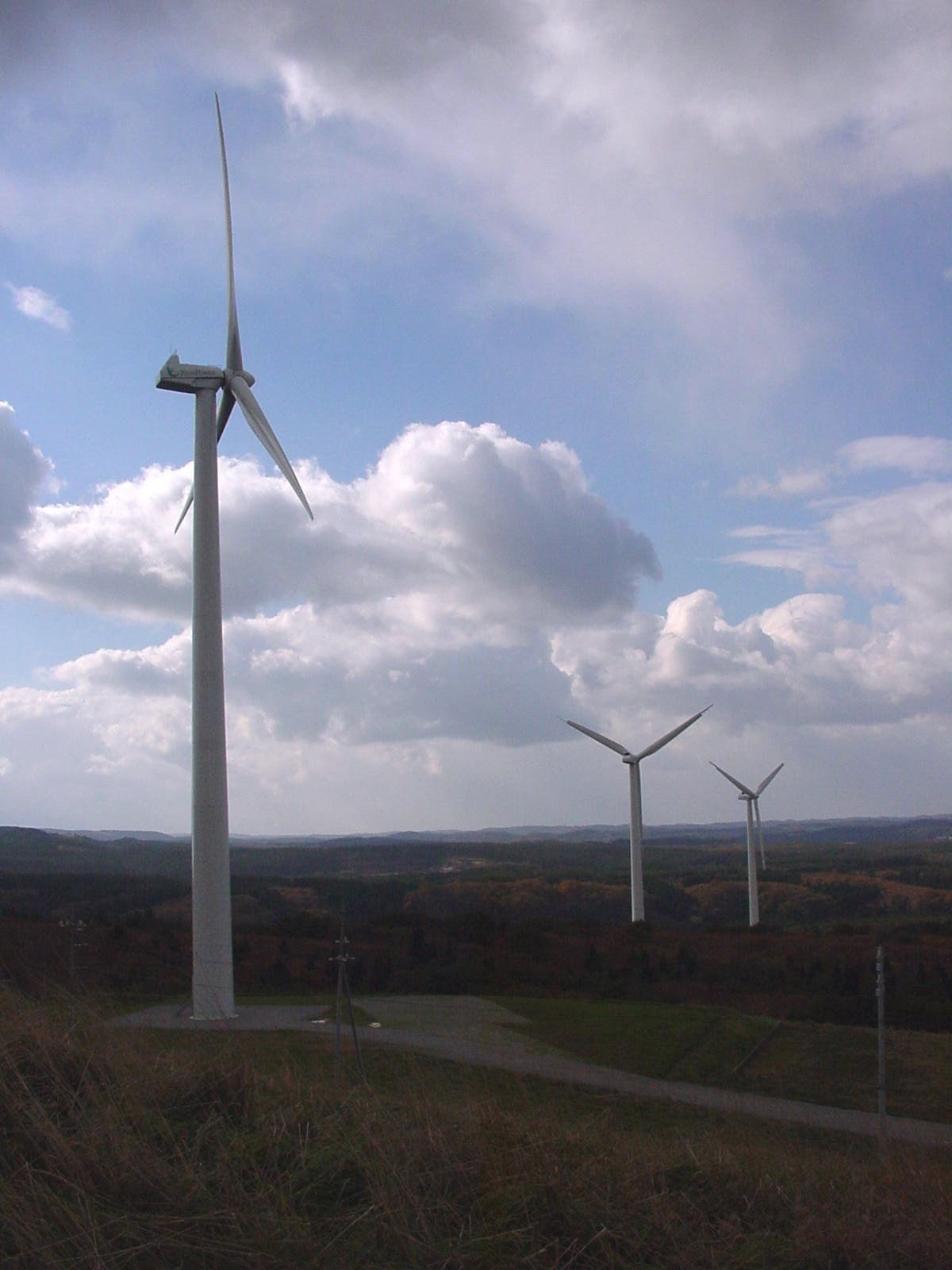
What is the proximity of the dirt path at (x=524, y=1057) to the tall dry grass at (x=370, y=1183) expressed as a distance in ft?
23.1

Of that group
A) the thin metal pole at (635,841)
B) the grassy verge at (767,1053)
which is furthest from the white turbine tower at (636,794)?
the grassy verge at (767,1053)

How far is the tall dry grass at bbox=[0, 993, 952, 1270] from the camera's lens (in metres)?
5.38

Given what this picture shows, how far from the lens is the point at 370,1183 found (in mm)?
5973

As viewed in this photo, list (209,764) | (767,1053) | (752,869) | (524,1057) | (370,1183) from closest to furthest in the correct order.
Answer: (370,1183)
(524,1057)
(209,764)
(767,1053)
(752,869)

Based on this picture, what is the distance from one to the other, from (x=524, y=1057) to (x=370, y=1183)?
14559 mm

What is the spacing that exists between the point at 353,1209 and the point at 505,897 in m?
79.1

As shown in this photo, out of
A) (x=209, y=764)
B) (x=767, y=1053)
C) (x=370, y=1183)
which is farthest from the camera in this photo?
(x=767, y=1053)

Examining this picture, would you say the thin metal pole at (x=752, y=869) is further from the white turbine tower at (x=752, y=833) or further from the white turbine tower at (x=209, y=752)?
the white turbine tower at (x=209, y=752)

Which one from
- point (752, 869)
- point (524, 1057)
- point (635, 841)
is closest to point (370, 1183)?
point (524, 1057)

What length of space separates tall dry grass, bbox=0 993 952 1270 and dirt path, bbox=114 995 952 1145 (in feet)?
23.1

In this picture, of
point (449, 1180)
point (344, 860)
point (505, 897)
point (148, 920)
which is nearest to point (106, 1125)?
point (449, 1180)

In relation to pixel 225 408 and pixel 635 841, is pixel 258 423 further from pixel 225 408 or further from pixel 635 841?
pixel 635 841

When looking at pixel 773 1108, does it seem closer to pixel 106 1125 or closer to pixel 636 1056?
pixel 636 1056

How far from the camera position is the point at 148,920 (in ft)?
142
